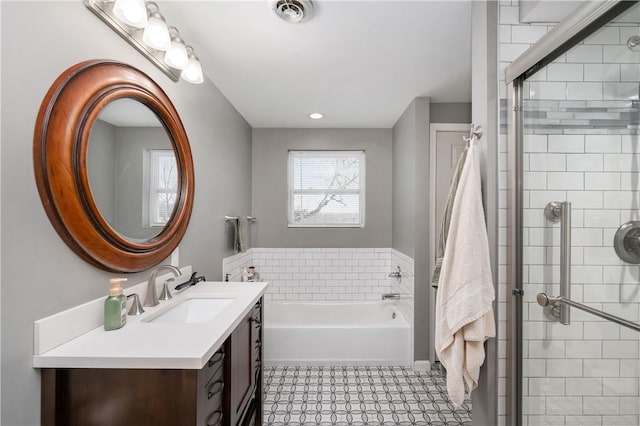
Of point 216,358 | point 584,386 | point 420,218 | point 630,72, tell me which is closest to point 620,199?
point 630,72

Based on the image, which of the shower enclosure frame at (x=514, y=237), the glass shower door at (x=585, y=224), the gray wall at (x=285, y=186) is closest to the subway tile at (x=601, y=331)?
the glass shower door at (x=585, y=224)

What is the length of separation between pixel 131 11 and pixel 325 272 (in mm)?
3154

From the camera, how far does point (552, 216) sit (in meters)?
1.31

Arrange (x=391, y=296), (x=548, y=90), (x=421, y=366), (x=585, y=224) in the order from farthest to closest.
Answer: (x=391, y=296)
(x=421, y=366)
(x=548, y=90)
(x=585, y=224)

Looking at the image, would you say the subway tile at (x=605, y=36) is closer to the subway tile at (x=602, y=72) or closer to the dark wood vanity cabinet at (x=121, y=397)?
the subway tile at (x=602, y=72)

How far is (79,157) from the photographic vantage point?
1.15 metres

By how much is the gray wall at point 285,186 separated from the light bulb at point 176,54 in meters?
2.27

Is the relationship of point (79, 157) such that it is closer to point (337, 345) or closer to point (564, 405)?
point (564, 405)

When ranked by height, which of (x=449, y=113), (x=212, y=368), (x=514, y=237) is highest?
(x=449, y=113)

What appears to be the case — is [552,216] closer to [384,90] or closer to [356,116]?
[384,90]

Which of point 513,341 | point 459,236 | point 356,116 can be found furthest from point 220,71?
point 513,341

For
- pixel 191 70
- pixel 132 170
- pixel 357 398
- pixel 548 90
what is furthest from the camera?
pixel 357 398

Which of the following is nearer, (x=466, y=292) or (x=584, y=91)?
(x=584, y=91)

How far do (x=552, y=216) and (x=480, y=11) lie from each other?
999mm
